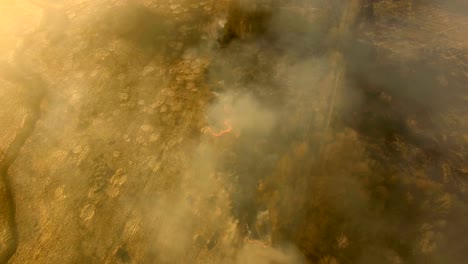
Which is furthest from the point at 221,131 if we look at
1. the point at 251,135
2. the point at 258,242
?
the point at 258,242

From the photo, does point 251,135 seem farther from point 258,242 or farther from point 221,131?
point 258,242

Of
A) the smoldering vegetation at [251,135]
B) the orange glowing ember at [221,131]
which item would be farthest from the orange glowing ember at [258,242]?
the orange glowing ember at [221,131]

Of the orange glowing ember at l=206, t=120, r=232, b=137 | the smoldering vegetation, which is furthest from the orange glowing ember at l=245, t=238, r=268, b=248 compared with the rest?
the orange glowing ember at l=206, t=120, r=232, b=137

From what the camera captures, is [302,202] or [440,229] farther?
[302,202]

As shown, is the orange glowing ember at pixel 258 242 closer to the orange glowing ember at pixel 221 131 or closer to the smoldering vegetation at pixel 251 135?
the smoldering vegetation at pixel 251 135

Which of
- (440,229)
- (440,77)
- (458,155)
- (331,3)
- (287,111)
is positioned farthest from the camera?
(331,3)

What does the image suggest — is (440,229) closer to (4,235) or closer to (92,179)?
(92,179)

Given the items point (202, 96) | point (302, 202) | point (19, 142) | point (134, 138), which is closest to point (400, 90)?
point (302, 202)

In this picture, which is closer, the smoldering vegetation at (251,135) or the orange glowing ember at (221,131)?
the smoldering vegetation at (251,135)
